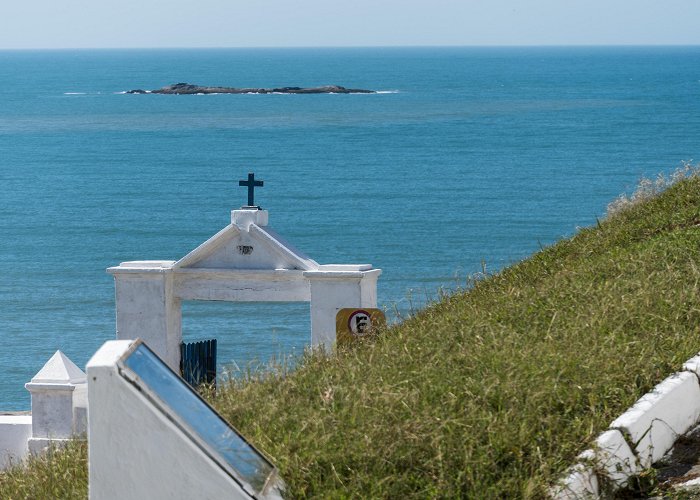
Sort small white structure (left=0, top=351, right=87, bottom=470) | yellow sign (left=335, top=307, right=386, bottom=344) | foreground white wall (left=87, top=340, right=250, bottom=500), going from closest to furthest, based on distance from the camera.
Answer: foreground white wall (left=87, top=340, right=250, bottom=500), yellow sign (left=335, top=307, right=386, bottom=344), small white structure (left=0, top=351, right=87, bottom=470)

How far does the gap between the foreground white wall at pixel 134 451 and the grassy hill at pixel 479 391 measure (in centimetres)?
46

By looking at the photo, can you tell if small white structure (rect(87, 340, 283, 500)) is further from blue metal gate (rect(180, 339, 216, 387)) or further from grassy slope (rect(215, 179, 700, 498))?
blue metal gate (rect(180, 339, 216, 387))

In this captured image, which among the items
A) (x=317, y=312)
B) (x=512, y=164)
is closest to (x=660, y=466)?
(x=317, y=312)

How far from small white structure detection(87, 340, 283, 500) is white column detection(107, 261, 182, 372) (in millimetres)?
9048

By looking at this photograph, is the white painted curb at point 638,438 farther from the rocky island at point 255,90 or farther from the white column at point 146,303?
the rocky island at point 255,90

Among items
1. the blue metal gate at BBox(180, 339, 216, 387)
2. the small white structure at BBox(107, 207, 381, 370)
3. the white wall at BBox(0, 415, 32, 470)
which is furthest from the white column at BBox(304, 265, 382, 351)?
the white wall at BBox(0, 415, 32, 470)

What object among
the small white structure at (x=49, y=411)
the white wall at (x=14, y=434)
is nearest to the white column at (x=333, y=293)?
the small white structure at (x=49, y=411)

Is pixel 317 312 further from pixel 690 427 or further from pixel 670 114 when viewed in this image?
pixel 670 114

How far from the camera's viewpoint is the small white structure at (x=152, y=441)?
4270 mm

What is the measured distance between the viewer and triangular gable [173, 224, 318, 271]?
13.2m

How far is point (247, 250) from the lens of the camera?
13523 millimetres

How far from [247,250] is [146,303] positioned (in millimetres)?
1247

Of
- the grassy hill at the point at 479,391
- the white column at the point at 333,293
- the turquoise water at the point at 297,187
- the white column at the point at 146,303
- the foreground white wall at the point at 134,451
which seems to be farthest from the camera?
the turquoise water at the point at 297,187

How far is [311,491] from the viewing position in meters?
4.66
